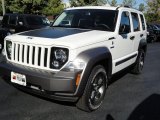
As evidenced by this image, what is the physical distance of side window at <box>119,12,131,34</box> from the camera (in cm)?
573

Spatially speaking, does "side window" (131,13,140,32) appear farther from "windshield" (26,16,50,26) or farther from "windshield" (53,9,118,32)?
"windshield" (26,16,50,26)

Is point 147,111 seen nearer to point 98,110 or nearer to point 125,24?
point 98,110

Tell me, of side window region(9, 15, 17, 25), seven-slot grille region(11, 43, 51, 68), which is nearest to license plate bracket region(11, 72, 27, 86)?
seven-slot grille region(11, 43, 51, 68)

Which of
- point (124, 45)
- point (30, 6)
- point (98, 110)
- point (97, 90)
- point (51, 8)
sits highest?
point (124, 45)

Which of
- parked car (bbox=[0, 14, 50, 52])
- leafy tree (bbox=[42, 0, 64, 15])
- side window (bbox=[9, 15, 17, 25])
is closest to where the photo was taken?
parked car (bbox=[0, 14, 50, 52])

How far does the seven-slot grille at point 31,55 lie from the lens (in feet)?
14.1

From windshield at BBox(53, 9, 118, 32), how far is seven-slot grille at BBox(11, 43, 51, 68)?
62.6 inches

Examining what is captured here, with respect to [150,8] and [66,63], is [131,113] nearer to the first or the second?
[66,63]

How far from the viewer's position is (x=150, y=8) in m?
45.0

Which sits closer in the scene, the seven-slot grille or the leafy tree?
the seven-slot grille

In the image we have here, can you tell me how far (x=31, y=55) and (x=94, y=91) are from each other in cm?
130

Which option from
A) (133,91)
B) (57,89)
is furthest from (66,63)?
(133,91)

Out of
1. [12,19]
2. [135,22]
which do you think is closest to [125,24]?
[135,22]

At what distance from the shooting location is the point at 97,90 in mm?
4875
